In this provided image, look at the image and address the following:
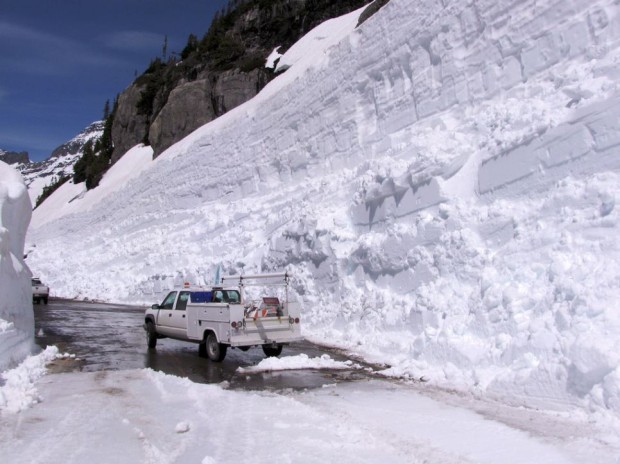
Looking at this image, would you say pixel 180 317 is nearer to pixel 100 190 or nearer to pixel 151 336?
pixel 151 336

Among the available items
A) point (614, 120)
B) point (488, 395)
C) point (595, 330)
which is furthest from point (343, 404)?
point (614, 120)

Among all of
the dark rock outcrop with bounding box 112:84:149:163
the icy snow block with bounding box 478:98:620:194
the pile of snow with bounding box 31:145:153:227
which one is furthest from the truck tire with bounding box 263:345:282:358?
the dark rock outcrop with bounding box 112:84:149:163

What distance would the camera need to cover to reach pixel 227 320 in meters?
11.6

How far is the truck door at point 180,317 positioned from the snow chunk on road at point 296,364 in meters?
2.53

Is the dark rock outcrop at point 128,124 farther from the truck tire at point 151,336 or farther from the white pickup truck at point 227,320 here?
the white pickup truck at point 227,320

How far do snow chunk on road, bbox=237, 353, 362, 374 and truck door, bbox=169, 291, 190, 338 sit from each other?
253cm

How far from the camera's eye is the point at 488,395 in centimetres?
832

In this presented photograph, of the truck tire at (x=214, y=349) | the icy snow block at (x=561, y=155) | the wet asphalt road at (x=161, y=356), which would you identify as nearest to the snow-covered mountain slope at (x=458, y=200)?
the icy snow block at (x=561, y=155)

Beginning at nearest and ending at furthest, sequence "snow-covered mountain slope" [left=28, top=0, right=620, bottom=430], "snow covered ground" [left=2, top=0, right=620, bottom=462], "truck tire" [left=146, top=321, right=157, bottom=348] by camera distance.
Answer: "snow covered ground" [left=2, top=0, right=620, bottom=462], "snow-covered mountain slope" [left=28, top=0, right=620, bottom=430], "truck tire" [left=146, top=321, right=157, bottom=348]

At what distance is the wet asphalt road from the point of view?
32.7 feet

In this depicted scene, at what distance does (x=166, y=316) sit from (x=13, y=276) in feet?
12.6

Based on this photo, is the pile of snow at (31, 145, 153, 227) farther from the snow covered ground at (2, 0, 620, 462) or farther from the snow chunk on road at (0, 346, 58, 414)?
the snow chunk on road at (0, 346, 58, 414)

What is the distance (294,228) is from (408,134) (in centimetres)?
489

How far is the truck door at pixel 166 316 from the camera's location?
13641 millimetres
